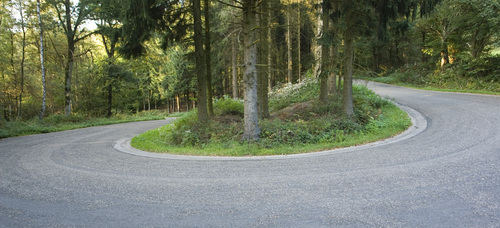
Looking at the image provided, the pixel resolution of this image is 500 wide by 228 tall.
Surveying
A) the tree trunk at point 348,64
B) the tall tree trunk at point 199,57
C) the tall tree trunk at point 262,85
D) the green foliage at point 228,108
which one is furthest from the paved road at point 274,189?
the green foliage at point 228,108

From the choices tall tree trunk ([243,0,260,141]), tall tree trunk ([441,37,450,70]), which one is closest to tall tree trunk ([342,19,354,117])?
tall tree trunk ([243,0,260,141])

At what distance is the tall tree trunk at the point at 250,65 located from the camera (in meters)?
7.54

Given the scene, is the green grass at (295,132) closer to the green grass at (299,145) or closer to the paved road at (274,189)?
the green grass at (299,145)

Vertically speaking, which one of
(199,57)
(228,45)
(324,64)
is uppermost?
(228,45)

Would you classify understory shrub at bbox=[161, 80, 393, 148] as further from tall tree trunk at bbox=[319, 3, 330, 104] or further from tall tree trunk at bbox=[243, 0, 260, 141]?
tall tree trunk at bbox=[243, 0, 260, 141]

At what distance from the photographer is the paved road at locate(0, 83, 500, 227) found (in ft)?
9.78

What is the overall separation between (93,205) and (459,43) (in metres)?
28.8

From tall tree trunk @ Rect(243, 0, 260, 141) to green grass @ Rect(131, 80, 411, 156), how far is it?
0.54 m

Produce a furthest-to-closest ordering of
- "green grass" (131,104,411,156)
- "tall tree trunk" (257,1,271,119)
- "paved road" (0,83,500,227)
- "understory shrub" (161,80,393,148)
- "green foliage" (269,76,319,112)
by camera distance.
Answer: "green foliage" (269,76,319,112) < "tall tree trunk" (257,1,271,119) < "understory shrub" (161,80,393,148) < "green grass" (131,104,411,156) < "paved road" (0,83,500,227)

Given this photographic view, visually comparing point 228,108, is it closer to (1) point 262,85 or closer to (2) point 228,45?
(1) point 262,85

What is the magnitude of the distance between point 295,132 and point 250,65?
2.53m

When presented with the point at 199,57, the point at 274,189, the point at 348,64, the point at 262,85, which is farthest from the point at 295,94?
the point at 274,189

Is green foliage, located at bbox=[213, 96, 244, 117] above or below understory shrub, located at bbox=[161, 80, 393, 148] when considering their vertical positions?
above

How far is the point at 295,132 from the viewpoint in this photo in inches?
311
